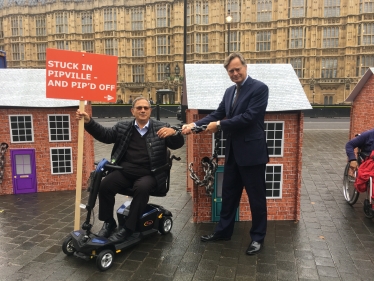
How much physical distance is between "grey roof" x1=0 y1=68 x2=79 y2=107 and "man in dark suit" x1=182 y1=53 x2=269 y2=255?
3.40 m

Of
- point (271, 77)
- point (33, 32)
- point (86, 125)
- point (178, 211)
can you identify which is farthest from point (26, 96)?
point (33, 32)

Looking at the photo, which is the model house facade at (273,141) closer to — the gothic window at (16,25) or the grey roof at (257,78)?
the grey roof at (257,78)

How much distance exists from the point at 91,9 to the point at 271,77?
142 feet

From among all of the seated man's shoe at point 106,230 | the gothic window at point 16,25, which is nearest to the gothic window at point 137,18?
the gothic window at point 16,25

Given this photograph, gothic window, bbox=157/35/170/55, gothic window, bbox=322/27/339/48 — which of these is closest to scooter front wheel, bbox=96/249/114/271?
gothic window, bbox=157/35/170/55

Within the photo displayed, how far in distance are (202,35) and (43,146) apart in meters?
35.5

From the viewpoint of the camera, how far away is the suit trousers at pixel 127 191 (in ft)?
11.9

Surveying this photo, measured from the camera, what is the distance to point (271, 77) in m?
4.70

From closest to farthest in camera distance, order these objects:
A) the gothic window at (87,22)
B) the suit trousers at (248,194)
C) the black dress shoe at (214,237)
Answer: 1. the suit trousers at (248,194)
2. the black dress shoe at (214,237)
3. the gothic window at (87,22)

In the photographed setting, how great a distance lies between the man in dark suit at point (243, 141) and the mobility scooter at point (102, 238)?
0.69m

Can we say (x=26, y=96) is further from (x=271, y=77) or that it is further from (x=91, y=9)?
(x=91, y=9)

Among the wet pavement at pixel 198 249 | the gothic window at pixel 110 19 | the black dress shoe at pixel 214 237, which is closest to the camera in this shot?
the wet pavement at pixel 198 249

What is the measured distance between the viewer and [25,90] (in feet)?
19.7

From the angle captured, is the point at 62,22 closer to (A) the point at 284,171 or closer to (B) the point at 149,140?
(B) the point at 149,140
